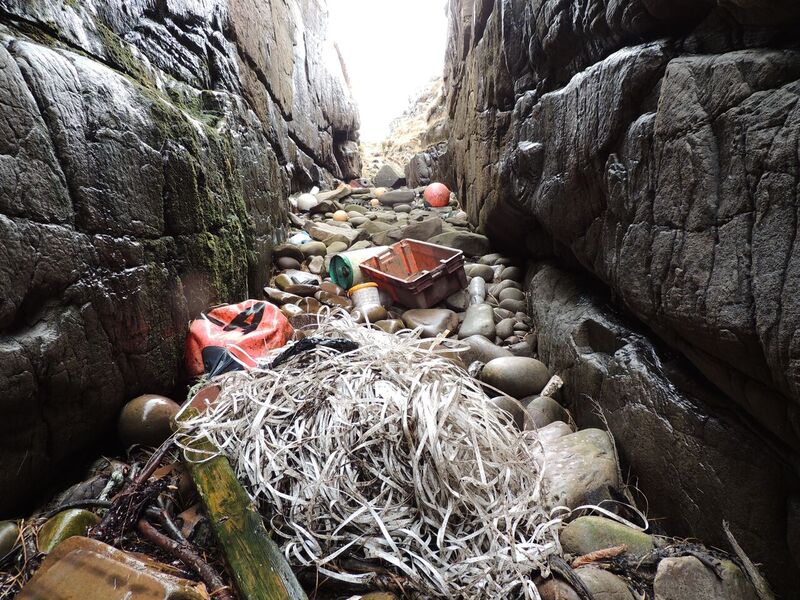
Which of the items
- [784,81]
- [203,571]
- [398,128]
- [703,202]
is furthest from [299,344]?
[398,128]

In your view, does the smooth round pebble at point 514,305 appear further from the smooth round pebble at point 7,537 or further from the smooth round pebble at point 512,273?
the smooth round pebble at point 7,537

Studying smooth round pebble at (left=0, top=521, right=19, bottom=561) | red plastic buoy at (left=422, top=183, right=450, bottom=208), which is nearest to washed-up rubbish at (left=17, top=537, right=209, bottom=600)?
smooth round pebble at (left=0, top=521, right=19, bottom=561)

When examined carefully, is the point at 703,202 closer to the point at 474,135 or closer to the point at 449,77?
the point at 474,135

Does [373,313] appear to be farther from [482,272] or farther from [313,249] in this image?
[313,249]

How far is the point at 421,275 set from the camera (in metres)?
4.67

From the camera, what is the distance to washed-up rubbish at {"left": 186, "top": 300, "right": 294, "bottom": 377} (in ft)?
9.78

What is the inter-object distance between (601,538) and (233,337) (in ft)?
8.85

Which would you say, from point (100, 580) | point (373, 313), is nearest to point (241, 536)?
point (100, 580)

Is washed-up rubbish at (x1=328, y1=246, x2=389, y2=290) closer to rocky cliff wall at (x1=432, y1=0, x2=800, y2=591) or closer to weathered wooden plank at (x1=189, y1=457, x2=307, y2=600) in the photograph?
rocky cliff wall at (x1=432, y1=0, x2=800, y2=591)

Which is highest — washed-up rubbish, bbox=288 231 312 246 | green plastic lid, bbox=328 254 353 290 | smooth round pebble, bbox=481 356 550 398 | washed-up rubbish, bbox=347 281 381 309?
washed-up rubbish, bbox=288 231 312 246

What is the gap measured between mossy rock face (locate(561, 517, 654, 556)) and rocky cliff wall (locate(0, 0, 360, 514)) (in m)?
2.66

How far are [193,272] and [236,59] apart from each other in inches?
165

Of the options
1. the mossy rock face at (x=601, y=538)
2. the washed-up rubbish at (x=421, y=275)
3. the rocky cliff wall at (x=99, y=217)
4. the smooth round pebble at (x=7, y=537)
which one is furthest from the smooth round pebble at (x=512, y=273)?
the smooth round pebble at (x=7, y=537)

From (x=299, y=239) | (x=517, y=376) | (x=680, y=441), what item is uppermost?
(x=299, y=239)
